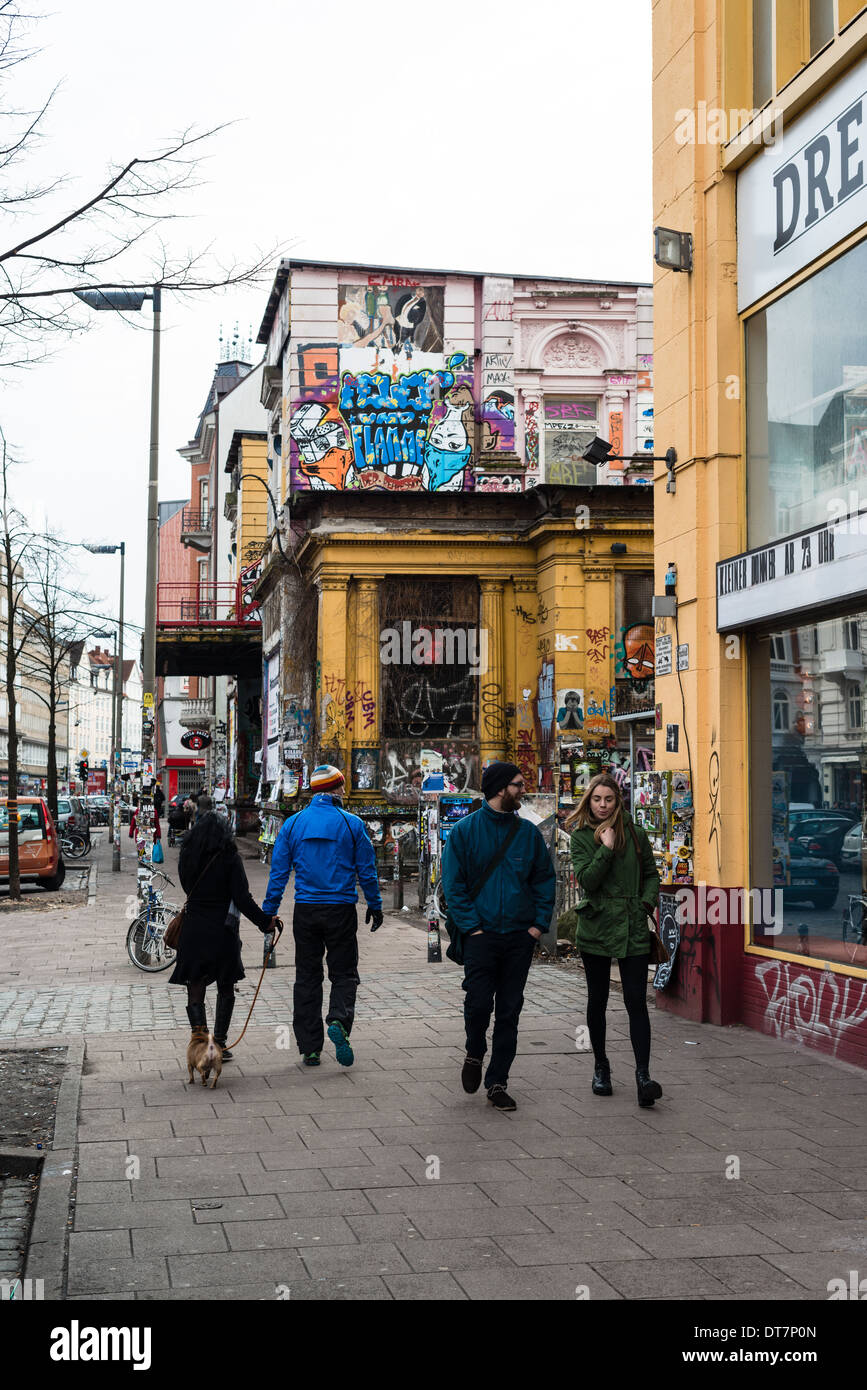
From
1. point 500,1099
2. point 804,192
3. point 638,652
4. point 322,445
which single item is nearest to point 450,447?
point 322,445

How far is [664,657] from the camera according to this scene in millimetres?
11656

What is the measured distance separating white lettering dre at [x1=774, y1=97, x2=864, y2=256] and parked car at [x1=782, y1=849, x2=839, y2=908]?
14.1ft

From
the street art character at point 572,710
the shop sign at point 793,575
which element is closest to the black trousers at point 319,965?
the shop sign at point 793,575

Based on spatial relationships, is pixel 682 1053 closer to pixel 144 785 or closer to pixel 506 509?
pixel 144 785

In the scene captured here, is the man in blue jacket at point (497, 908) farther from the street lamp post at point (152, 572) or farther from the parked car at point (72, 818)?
the parked car at point (72, 818)

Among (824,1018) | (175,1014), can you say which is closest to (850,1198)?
(824,1018)

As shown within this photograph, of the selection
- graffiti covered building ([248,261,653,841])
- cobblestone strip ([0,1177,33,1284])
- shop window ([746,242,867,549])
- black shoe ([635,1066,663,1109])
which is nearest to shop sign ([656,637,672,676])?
shop window ([746,242,867,549])

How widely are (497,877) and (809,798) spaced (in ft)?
9.18

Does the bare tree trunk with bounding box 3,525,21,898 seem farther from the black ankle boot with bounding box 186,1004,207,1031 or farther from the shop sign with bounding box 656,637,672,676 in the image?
the black ankle boot with bounding box 186,1004,207,1031

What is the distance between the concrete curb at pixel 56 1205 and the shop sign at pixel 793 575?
17.8ft

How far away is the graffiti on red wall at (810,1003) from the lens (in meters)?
8.88

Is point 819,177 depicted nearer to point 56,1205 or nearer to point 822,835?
point 822,835
